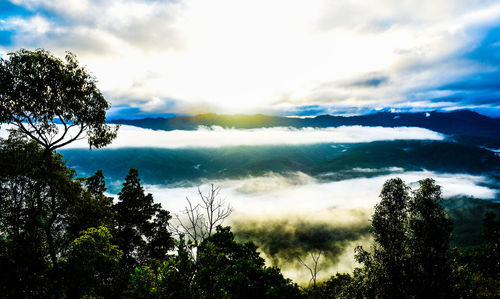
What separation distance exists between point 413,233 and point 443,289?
180 inches

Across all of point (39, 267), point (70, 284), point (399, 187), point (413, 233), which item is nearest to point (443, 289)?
point (413, 233)

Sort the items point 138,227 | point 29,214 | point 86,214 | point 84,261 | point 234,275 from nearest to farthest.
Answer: point 84,261, point 29,214, point 86,214, point 234,275, point 138,227

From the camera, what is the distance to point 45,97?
45.9 ft

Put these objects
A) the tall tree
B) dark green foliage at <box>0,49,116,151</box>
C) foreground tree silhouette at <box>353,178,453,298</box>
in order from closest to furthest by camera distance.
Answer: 1. dark green foliage at <box>0,49,116,151</box>
2. the tall tree
3. foreground tree silhouette at <box>353,178,453,298</box>

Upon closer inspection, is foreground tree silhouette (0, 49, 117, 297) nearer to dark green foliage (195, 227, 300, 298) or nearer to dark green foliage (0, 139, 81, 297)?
dark green foliage (0, 139, 81, 297)

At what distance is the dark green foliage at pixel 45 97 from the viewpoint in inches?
510

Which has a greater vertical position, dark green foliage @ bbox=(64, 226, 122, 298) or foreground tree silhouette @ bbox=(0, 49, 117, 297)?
foreground tree silhouette @ bbox=(0, 49, 117, 297)

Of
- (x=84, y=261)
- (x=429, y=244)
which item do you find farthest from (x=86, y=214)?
(x=429, y=244)

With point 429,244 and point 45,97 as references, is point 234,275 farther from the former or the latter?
point 45,97

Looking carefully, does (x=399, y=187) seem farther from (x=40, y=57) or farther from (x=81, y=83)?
(x=40, y=57)

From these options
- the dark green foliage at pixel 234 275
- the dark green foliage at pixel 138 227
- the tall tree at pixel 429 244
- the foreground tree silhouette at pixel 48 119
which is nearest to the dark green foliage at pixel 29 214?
the foreground tree silhouette at pixel 48 119

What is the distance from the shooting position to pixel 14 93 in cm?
1304

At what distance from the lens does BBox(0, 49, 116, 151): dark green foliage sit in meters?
12.9

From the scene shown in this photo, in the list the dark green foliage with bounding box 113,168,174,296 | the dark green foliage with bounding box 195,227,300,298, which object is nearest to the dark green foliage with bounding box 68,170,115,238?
the dark green foliage with bounding box 195,227,300,298
